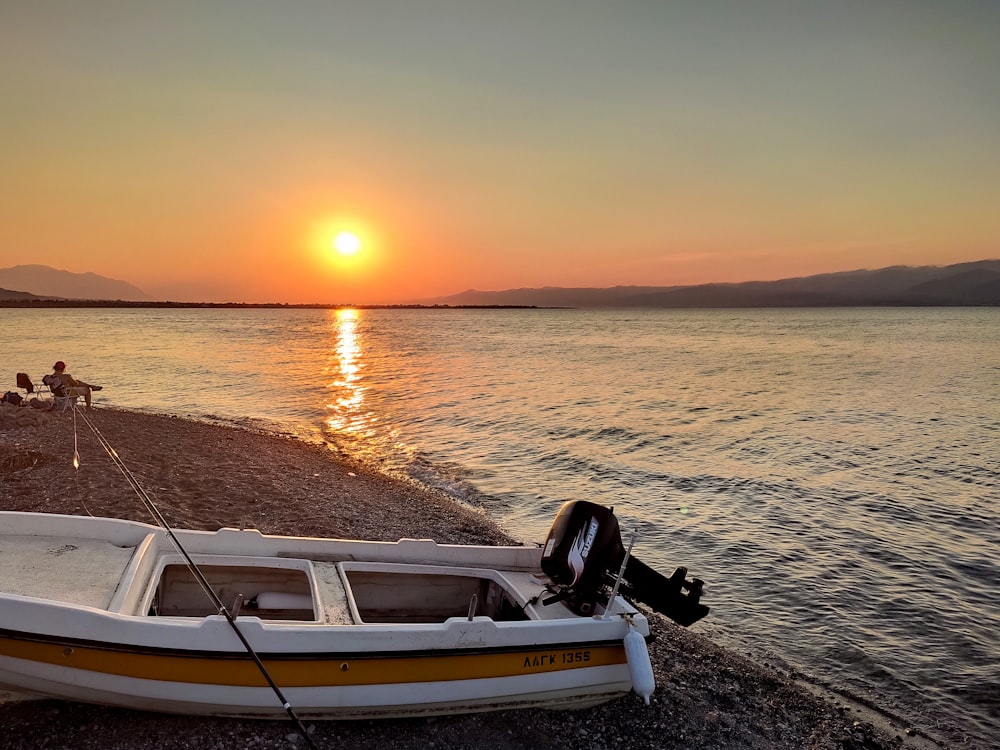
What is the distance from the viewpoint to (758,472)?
1806cm

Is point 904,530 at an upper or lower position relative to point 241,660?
lower

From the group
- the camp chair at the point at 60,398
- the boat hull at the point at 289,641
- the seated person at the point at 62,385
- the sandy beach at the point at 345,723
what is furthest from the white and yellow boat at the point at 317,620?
the seated person at the point at 62,385

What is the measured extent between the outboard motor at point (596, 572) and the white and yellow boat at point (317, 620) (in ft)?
0.06

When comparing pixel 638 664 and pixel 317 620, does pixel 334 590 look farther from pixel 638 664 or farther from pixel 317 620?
pixel 638 664

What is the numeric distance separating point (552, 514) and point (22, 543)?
33.0 ft

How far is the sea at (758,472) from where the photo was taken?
29.2 feet

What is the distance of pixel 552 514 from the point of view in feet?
46.9

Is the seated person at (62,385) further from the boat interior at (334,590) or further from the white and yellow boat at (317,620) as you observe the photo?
the boat interior at (334,590)

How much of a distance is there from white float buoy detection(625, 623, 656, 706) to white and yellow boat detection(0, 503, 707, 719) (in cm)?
2

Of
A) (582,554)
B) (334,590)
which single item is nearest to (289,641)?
(334,590)

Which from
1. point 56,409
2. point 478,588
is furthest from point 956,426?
point 56,409

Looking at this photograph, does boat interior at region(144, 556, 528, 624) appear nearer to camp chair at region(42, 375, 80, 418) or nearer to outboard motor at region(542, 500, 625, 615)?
outboard motor at region(542, 500, 625, 615)

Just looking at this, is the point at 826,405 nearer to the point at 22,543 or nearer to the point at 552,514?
the point at 552,514

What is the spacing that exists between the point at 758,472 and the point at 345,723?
15.1 meters
